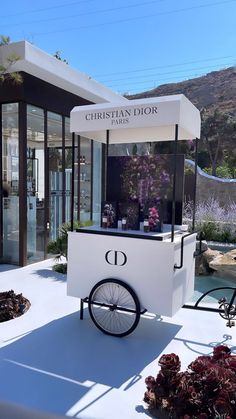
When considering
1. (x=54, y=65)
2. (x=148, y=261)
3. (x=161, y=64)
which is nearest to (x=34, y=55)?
(x=54, y=65)

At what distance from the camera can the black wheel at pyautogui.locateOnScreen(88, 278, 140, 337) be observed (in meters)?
3.04

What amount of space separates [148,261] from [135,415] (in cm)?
119

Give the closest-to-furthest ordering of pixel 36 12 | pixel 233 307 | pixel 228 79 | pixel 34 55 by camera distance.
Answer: pixel 233 307
pixel 34 55
pixel 36 12
pixel 228 79

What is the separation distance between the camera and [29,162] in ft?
18.6

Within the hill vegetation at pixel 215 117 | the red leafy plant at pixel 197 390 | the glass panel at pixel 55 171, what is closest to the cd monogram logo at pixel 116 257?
the red leafy plant at pixel 197 390

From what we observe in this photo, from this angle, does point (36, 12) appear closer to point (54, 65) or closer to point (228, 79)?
point (54, 65)

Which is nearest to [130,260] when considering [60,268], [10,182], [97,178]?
[60,268]

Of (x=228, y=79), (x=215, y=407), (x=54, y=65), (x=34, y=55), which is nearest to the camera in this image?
(x=215, y=407)

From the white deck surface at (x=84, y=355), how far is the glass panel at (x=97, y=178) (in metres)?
3.84

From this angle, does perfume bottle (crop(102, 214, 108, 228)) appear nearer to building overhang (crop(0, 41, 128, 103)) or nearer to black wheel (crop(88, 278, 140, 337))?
black wheel (crop(88, 278, 140, 337))

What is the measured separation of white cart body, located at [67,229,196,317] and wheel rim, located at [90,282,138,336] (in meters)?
0.09

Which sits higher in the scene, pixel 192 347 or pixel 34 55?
pixel 34 55

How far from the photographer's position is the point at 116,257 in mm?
3078

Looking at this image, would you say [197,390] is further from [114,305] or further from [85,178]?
[85,178]
